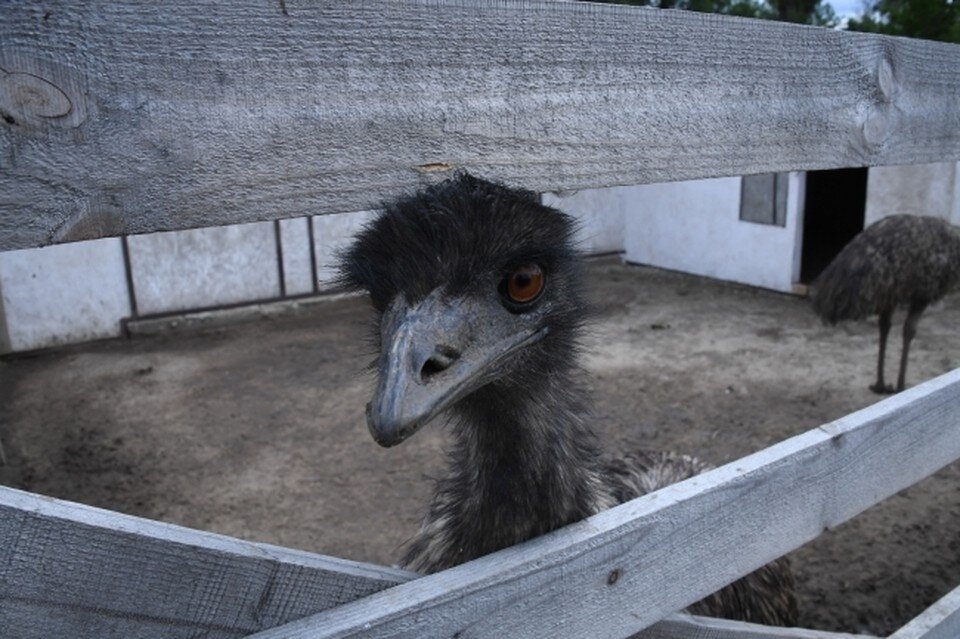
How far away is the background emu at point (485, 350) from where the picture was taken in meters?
1.11

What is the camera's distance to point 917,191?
9.04m

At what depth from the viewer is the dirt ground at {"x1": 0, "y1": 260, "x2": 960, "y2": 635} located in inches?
168

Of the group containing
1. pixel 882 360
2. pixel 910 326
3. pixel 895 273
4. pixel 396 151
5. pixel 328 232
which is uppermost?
pixel 396 151

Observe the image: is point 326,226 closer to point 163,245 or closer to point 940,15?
point 163,245

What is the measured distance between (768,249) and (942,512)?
6.14 metres

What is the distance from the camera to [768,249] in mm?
10258

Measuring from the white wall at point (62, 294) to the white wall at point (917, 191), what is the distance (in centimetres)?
842

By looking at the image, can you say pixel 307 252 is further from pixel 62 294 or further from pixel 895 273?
pixel 895 273

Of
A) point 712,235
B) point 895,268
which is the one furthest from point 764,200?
point 895,268

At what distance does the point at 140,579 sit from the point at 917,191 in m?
9.75

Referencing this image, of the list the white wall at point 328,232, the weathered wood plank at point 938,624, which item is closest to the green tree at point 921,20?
the white wall at point 328,232

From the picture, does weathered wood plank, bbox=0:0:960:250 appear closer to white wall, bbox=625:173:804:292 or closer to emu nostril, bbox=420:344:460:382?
emu nostril, bbox=420:344:460:382

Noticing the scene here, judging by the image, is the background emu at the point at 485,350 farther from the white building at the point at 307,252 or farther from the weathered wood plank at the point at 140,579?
the white building at the point at 307,252

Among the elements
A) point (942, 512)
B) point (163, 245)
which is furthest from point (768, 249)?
point (163, 245)
